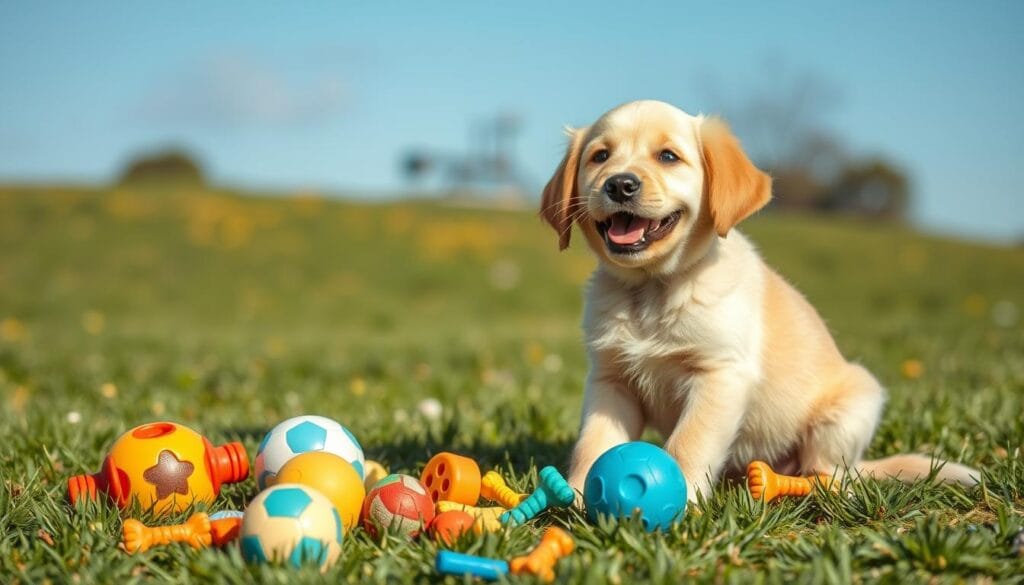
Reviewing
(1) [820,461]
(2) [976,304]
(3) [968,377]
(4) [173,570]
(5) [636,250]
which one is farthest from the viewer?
(2) [976,304]

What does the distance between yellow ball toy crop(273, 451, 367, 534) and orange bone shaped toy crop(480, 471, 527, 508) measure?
419 millimetres

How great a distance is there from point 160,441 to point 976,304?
43.9 ft

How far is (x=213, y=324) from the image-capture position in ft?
40.7

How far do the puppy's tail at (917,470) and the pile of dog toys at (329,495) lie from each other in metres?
0.65

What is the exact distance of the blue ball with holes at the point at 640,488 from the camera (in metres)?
2.54

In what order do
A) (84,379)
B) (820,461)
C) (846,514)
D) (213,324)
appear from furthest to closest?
1. (213,324)
2. (84,379)
3. (820,461)
4. (846,514)

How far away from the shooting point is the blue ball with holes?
2537 millimetres

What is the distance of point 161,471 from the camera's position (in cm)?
282

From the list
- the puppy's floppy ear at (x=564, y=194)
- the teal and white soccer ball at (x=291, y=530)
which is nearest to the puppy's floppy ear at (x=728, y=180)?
the puppy's floppy ear at (x=564, y=194)

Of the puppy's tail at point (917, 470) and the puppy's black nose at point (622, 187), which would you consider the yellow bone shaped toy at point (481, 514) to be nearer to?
the puppy's black nose at point (622, 187)

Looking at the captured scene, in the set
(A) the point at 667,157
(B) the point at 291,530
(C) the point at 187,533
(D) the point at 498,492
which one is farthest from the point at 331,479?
(A) the point at 667,157

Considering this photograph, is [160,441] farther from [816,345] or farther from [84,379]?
[84,379]

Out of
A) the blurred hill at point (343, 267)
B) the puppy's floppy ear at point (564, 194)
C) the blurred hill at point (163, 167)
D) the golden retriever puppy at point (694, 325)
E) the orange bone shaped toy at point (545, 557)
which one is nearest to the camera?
the orange bone shaped toy at point (545, 557)

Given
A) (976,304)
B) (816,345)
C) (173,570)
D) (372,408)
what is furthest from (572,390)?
(976,304)
